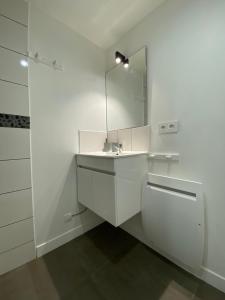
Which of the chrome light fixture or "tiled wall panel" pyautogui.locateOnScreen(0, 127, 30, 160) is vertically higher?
the chrome light fixture

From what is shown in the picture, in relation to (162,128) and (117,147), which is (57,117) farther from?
(162,128)

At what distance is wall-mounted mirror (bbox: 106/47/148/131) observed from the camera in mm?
1555

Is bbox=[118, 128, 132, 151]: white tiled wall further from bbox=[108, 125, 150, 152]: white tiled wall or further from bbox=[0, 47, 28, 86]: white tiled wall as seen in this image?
bbox=[0, 47, 28, 86]: white tiled wall

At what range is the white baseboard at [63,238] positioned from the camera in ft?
4.80

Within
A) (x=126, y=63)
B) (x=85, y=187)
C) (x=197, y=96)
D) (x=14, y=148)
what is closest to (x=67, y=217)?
(x=85, y=187)

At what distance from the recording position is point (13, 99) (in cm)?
126

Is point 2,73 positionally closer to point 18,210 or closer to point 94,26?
point 94,26

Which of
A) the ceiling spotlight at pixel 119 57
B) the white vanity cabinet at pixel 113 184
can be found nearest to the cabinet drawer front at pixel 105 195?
the white vanity cabinet at pixel 113 184

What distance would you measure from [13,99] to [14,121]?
0.18 metres

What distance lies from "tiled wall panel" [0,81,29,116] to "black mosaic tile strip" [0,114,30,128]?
0.11 feet

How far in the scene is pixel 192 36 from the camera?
1170mm

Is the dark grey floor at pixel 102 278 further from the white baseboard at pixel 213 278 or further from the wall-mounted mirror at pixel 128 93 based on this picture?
the wall-mounted mirror at pixel 128 93

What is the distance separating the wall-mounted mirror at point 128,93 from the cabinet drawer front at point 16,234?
4.46ft

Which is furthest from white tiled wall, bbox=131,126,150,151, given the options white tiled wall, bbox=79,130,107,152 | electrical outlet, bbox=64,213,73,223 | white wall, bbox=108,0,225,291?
electrical outlet, bbox=64,213,73,223
